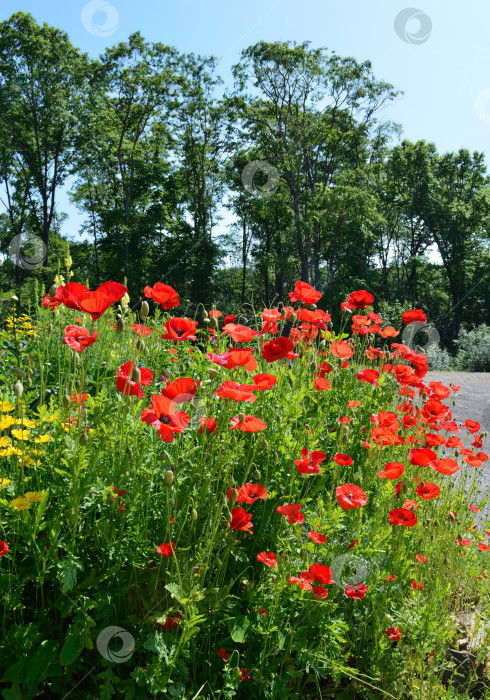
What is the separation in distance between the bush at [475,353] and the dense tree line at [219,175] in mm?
5810

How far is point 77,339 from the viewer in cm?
149

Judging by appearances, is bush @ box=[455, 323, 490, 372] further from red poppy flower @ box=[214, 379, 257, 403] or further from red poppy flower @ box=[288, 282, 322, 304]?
red poppy flower @ box=[214, 379, 257, 403]

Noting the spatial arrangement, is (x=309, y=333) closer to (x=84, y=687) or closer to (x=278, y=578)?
(x=278, y=578)

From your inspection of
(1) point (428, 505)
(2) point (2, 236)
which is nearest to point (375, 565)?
(1) point (428, 505)

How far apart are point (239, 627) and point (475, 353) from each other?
17424 mm

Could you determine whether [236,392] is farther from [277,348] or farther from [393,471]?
[393,471]

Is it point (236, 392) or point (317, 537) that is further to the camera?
point (317, 537)

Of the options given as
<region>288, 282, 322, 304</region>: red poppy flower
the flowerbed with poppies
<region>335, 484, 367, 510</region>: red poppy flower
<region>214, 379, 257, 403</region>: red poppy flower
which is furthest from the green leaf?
<region>288, 282, 322, 304</region>: red poppy flower

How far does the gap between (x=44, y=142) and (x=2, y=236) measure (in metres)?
6.51

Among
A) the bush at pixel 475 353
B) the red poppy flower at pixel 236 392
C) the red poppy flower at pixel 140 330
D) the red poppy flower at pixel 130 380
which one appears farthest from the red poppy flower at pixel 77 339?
the bush at pixel 475 353

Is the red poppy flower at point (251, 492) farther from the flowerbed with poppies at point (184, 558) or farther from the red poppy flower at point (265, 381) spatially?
the red poppy flower at point (265, 381)

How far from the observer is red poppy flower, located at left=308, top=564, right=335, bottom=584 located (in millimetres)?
1468

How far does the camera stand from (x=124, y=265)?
78.2 feet

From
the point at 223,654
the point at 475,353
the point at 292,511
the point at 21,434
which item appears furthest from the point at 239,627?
the point at 475,353
